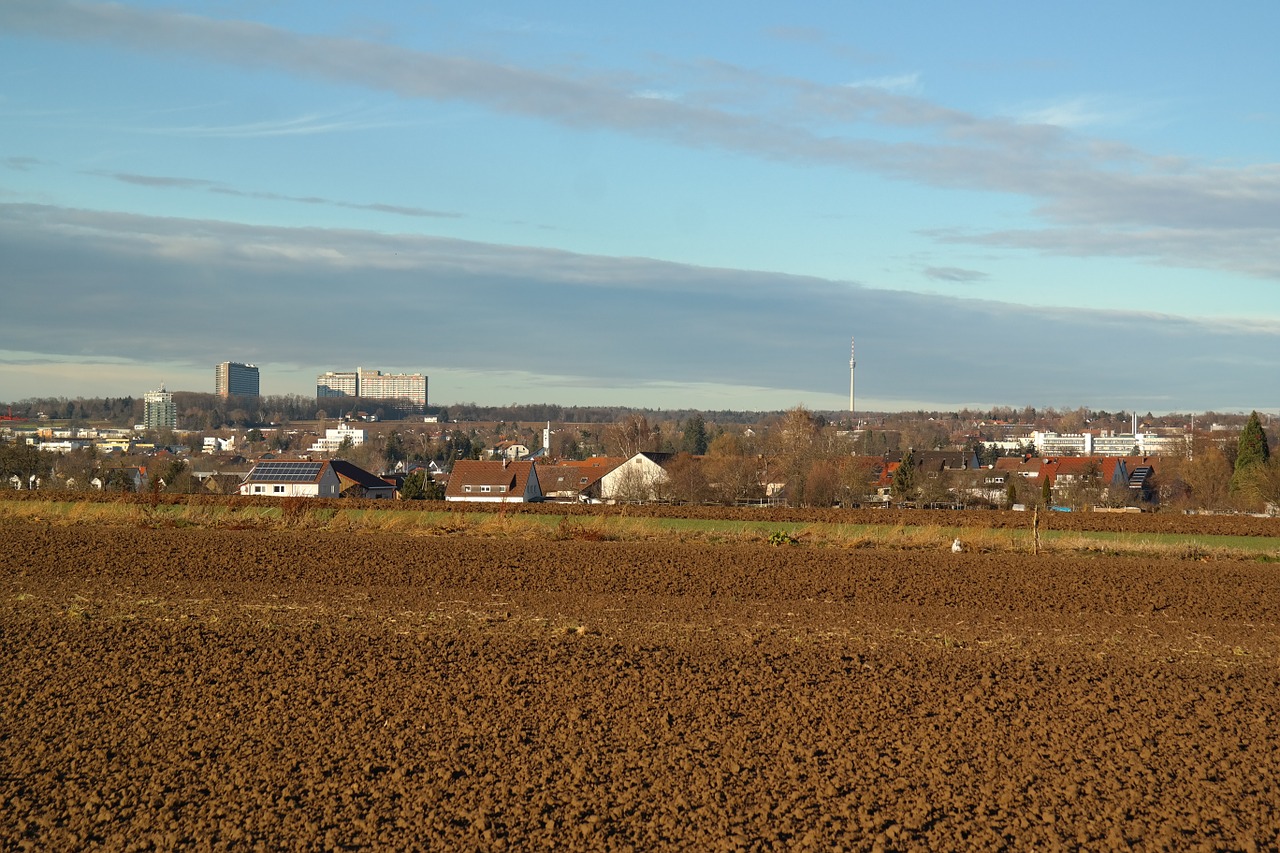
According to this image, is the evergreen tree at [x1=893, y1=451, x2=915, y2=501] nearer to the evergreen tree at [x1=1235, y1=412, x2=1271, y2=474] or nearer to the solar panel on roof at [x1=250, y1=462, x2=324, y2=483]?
the evergreen tree at [x1=1235, y1=412, x2=1271, y2=474]

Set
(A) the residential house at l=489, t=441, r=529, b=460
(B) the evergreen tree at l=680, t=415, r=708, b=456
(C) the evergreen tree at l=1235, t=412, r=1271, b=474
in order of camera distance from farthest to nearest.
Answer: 1. (B) the evergreen tree at l=680, t=415, r=708, b=456
2. (A) the residential house at l=489, t=441, r=529, b=460
3. (C) the evergreen tree at l=1235, t=412, r=1271, b=474

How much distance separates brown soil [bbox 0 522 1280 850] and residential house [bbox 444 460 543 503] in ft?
162

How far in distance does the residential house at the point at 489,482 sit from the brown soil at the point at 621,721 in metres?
49.3

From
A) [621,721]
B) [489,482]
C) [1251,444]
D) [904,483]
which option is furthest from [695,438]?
[621,721]

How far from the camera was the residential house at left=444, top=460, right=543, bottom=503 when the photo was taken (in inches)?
2835

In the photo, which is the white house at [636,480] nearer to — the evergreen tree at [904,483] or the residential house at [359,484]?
the evergreen tree at [904,483]

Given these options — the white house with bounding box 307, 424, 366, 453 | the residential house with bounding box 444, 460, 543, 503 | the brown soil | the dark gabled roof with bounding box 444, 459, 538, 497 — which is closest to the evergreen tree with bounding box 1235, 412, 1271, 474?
the residential house with bounding box 444, 460, 543, 503

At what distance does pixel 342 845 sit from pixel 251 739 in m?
3.02

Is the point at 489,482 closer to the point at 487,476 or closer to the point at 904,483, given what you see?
the point at 487,476

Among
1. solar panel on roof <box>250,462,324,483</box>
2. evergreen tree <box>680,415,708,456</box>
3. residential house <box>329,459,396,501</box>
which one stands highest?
evergreen tree <box>680,415,708,456</box>

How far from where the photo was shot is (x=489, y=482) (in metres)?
72.6

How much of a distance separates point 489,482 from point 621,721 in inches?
2437

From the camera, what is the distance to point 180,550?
28641 millimetres

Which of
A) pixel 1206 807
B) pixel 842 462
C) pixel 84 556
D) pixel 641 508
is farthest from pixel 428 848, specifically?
pixel 842 462
